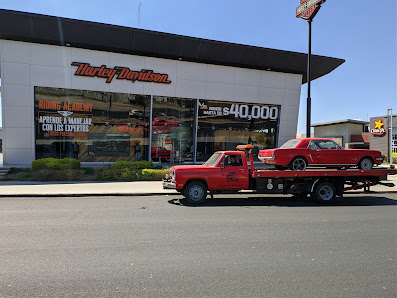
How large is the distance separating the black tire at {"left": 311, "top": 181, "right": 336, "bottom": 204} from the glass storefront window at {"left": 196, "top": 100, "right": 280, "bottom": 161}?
11.5 meters

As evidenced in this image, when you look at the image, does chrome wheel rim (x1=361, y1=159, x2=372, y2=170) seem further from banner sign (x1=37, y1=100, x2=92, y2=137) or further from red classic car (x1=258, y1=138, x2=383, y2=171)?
banner sign (x1=37, y1=100, x2=92, y2=137)

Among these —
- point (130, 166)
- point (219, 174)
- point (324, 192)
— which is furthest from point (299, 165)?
point (130, 166)

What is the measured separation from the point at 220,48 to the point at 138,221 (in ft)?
53.8

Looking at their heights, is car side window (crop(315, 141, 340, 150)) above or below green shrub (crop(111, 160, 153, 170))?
above

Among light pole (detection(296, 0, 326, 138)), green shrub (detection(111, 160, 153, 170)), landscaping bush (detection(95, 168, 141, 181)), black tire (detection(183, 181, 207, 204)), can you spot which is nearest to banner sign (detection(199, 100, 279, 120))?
green shrub (detection(111, 160, 153, 170))

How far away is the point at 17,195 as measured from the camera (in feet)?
34.5

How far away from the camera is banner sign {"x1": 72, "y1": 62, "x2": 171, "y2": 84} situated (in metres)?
18.5

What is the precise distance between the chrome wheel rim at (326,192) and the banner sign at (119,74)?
1379 cm

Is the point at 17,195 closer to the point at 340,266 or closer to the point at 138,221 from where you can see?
the point at 138,221

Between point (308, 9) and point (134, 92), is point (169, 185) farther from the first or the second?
point (134, 92)

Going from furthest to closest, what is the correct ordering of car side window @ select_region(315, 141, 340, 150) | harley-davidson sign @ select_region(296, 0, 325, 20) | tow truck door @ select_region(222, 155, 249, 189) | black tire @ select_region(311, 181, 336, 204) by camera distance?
harley-davidson sign @ select_region(296, 0, 325, 20)
car side window @ select_region(315, 141, 340, 150)
black tire @ select_region(311, 181, 336, 204)
tow truck door @ select_region(222, 155, 249, 189)

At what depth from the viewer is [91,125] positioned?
1959cm

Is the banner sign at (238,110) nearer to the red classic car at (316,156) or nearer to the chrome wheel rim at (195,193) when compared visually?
the red classic car at (316,156)

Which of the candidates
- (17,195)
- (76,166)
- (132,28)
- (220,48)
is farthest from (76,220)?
(220,48)
